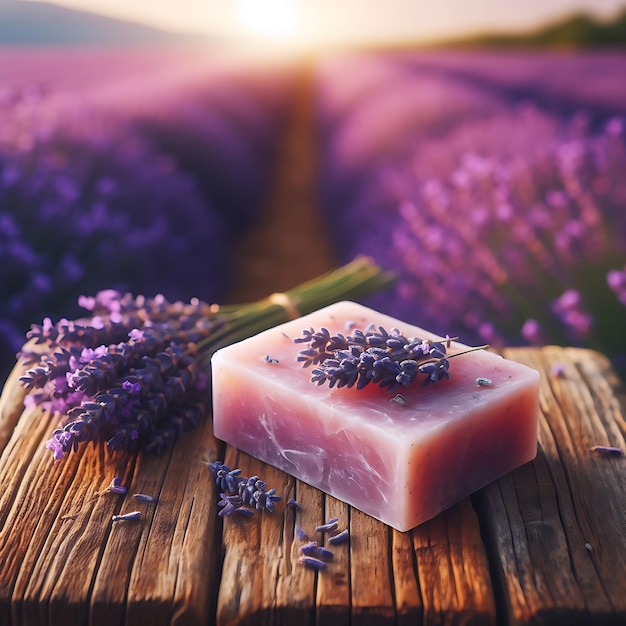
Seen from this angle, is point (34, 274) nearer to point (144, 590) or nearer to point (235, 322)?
point (235, 322)

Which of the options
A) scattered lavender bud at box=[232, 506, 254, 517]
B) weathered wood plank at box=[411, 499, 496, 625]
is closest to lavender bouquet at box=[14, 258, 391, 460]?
scattered lavender bud at box=[232, 506, 254, 517]

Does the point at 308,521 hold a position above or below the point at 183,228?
below

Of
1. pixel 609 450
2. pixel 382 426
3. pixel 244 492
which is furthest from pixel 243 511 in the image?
pixel 609 450

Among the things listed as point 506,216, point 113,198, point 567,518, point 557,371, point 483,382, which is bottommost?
point 567,518

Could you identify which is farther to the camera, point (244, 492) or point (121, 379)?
point (121, 379)

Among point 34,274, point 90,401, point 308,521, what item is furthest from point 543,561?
point 34,274

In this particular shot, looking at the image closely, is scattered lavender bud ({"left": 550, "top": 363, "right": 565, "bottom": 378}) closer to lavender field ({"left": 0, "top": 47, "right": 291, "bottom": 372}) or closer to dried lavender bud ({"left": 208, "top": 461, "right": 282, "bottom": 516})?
dried lavender bud ({"left": 208, "top": 461, "right": 282, "bottom": 516})

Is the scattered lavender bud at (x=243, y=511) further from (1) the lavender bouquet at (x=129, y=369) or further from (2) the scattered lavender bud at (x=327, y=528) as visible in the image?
(1) the lavender bouquet at (x=129, y=369)

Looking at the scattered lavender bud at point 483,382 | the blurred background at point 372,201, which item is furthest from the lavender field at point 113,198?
the scattered lavender bud at point 483,382

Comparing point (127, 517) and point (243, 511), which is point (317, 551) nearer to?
point (243, 511)
